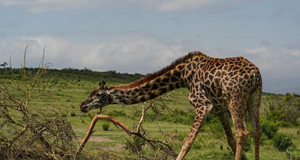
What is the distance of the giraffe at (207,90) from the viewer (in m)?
7.23

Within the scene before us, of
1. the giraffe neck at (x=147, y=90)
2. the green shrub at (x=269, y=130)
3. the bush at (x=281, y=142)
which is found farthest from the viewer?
the green shrub at (x=269, y=130)

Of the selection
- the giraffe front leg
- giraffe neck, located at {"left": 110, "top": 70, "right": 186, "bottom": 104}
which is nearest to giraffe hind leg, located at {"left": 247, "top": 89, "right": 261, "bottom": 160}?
the giraffe front leg

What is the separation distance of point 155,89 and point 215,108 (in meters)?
1.09

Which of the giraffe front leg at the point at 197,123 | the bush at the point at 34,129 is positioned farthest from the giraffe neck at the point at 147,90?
the bush at the point at 34,129

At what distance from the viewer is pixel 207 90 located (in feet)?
24.6

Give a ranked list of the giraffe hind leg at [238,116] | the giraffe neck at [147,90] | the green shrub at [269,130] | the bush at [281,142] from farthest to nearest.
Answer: the green shrub at [269,130] → the bush at [281,142] → the giraffe neck at [147,90] → the giraffe hind leg at [238,116]

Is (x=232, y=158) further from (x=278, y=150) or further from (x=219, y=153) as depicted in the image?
(x=278, y=150)

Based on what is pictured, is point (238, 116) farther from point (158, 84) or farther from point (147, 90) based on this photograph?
point (147, 90)

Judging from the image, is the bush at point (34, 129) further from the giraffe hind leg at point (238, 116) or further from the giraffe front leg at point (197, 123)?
the giraffe hind leg at point (238, 116)

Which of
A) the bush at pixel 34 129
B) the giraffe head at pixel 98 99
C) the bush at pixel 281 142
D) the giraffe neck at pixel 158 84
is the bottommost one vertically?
the bush at pixel 281 142

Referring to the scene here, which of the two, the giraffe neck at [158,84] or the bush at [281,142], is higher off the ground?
the giraffe neck at [158,84]

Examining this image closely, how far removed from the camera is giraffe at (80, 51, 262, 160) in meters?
7.23

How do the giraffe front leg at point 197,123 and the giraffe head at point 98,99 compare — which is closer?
the giraffe front leg at point 197,123

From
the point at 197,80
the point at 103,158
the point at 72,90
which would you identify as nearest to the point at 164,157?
the point at 103,158
